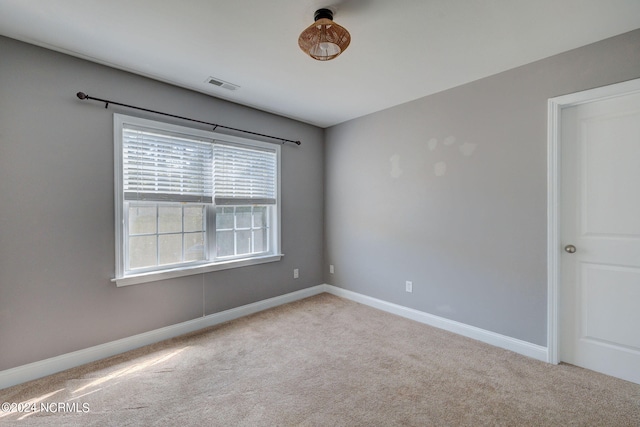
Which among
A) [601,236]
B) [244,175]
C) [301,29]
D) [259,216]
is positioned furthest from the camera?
[259,216]

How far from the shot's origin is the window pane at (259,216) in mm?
3609

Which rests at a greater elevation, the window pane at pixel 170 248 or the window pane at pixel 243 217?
the window pane at pixel 243 217

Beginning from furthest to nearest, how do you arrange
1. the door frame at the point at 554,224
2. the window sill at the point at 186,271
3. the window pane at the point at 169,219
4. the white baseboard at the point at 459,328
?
the window pane at the point at 169,219
the window sill at the point at 186,271
the white baseboard at the point at 459,328
the door frame at the point at 554,224

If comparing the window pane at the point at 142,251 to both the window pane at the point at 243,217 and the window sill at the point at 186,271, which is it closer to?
the window sill at the point at 186,271

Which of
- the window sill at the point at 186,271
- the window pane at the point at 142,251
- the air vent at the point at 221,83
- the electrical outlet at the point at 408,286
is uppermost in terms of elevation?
the air vent at the point at 221,83

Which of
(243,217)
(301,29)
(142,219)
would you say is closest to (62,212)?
(142,219)

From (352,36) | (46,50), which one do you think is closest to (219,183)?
(46,50)

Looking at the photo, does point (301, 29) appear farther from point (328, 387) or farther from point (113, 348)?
point (113, 348)

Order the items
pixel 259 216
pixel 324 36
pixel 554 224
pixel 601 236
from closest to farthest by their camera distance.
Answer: pixel 324 36, pixel 601 236, pixel 554 224, pixel 259 216

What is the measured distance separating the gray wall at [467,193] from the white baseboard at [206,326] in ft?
0.28

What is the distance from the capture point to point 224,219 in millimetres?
3270

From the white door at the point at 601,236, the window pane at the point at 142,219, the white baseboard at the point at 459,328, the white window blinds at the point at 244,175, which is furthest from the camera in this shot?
the white window blinds at the point at 244,175

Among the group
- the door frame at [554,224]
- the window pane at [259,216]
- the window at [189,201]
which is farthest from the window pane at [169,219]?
the door frame at [554,224]

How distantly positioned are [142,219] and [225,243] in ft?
2.97
